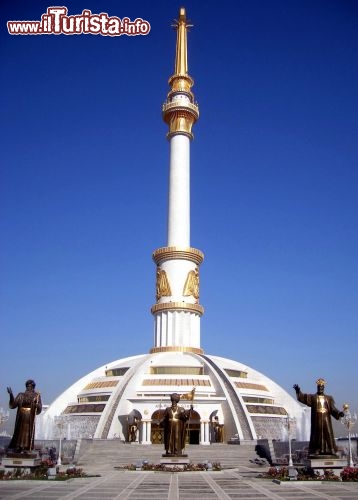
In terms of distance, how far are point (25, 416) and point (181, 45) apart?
156ft

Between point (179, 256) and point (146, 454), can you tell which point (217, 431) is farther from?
point (179, 256)

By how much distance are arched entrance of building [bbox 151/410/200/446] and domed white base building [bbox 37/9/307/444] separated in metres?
0.07

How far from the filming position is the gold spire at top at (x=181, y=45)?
2255 inches

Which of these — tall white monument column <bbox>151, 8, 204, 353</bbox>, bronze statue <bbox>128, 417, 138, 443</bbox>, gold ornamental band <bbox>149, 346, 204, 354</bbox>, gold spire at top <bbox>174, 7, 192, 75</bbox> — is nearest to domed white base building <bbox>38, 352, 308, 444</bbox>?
bronze statue <bbox>128, 417, 138, 443</bbox>

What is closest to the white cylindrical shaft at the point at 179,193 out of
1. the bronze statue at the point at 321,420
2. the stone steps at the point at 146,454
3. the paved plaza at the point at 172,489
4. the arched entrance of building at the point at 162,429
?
the arched entrance of building at the point at 162,429

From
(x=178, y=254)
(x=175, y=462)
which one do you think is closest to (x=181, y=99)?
(x=178, y=254)

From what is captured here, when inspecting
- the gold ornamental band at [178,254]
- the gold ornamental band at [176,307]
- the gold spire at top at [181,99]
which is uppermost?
the gold spire at top at [181,99]

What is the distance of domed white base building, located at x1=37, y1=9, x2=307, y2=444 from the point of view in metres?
39.8

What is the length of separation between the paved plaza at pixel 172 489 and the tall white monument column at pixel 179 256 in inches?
1091

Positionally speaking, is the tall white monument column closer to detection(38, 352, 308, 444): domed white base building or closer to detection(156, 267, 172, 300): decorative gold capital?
detection(156, 267, 172, 300): decorative gold capital

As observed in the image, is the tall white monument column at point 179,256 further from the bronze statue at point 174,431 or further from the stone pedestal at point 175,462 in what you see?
the stone pedestal at point 175,462

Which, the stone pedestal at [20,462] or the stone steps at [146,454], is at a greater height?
the stone pedestal at [20,462]

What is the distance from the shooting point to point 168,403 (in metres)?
39.6

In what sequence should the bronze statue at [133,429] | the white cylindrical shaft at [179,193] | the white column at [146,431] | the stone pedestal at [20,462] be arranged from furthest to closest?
the white cylindrical shaft at [179,193], the bronze statue at [133,429], the white column at [146,431], the stone pedestal at [20,462]
